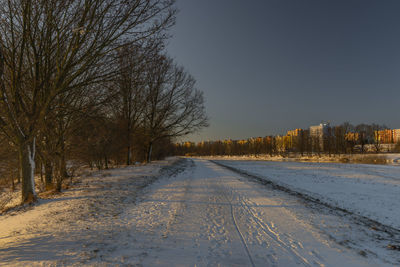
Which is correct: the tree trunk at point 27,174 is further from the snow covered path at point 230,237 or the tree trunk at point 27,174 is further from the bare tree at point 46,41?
the snow covered path at point 230,237

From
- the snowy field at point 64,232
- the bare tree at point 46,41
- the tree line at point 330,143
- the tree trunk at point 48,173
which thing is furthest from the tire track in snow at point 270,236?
the tree line at point 330,143

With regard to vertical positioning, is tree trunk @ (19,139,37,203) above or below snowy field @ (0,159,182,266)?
above

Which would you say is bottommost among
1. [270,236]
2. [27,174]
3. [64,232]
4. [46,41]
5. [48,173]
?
[270,236]

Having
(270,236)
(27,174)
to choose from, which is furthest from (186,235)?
(27,174)

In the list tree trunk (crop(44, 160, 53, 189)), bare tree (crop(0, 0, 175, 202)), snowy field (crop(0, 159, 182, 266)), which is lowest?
snowy field (crop(0, 159, 182, 266))

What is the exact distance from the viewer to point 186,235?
179 inches

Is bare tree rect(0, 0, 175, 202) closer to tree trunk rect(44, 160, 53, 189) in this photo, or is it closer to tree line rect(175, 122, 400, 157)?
tree trunk rect(44, 160, 53, 189)

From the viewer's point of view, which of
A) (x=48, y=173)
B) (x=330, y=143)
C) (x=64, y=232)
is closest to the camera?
(x=64, y=232)

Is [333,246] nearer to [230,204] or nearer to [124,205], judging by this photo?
[230,204]

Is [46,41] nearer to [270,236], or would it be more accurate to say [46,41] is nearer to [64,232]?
[64,232]

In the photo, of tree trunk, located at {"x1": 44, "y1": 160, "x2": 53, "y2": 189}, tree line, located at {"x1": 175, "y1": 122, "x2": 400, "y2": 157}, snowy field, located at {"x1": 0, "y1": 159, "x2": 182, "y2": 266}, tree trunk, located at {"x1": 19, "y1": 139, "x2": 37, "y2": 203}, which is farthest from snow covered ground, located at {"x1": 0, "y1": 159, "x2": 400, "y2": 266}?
tree line, located at {"x1": 175, "y1": 122, "x2": 400, "y2": 157}

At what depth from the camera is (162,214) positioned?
19.7ft

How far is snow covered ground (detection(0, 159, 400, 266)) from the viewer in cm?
357

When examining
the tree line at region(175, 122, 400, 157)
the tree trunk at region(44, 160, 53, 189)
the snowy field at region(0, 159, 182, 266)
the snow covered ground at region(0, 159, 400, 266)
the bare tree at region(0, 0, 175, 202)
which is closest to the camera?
the snowy field at region(0, 159, 182, 266)
